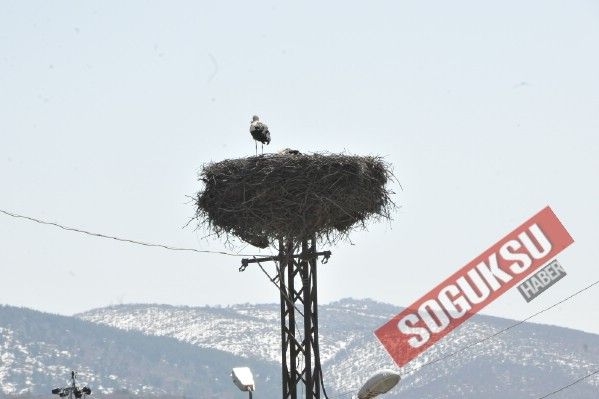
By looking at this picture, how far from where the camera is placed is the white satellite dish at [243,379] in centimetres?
2741

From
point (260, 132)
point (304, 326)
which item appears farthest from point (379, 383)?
point (260, 132)

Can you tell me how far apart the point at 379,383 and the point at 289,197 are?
11.8 feet

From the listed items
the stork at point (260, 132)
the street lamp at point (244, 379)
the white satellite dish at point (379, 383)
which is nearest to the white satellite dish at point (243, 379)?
the street lamp at point (244, 379)

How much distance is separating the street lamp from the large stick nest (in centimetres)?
228

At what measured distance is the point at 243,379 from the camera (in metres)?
27.6

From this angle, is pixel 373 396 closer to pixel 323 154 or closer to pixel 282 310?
pixel 282 310

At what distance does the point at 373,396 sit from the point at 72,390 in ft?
34.8

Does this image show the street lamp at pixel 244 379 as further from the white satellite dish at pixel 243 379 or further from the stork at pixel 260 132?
the stork at pixel 260 132

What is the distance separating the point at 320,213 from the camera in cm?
2733

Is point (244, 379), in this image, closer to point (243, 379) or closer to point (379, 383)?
point (243, 379)

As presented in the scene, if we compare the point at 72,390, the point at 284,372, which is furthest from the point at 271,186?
the point at 72,390

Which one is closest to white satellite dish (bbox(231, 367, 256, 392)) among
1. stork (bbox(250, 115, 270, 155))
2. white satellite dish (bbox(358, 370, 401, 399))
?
white satellite dish (bbox(358, 370, 401, 399))

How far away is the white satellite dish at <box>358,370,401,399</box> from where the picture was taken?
26.1 metres

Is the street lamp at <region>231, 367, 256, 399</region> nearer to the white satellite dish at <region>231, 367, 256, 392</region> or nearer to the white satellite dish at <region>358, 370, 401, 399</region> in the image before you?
the white satellite dish at <region>231, 367, 256, 392</region>
